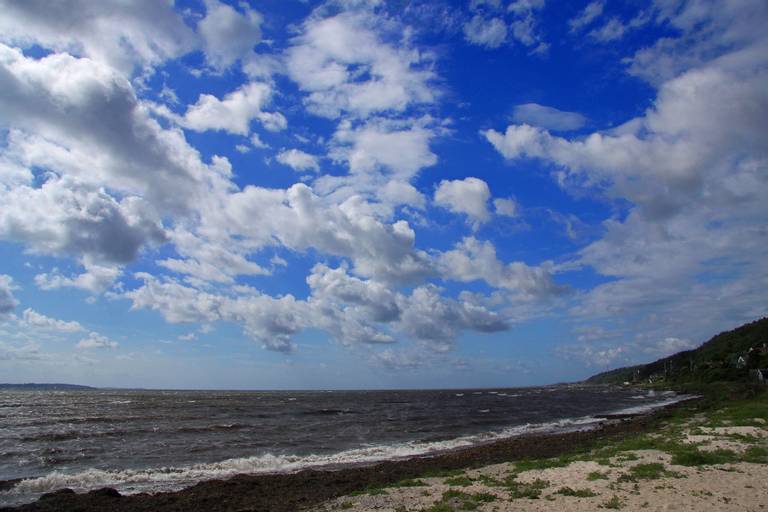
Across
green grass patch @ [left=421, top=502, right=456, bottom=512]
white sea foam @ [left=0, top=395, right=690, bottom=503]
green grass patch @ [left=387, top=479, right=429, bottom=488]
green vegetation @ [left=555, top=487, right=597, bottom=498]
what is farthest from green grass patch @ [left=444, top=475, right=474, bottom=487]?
white sea foam @ [left=0, top=395, right=690, bottom=503]

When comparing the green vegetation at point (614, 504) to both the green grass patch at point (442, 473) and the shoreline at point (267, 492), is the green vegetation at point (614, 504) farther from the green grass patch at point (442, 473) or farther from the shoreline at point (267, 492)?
the shoreline at point (267, 492)

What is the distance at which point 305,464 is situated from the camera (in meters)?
30.8

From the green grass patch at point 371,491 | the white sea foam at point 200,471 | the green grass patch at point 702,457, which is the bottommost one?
the white sea foam at point 200,471

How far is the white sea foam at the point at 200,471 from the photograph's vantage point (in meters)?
24.4

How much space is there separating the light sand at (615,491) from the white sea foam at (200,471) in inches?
460

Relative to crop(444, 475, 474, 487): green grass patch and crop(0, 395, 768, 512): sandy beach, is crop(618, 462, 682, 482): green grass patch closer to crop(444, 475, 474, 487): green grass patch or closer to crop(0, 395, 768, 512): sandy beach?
crop(0, 395, 768, 512): sandy beach

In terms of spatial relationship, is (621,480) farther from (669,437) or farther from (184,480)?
(184,480)

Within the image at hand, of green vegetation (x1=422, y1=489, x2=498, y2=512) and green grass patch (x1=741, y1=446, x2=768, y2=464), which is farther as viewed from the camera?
green grass patch (x1=741, y1=446, x2=768, y2=464)

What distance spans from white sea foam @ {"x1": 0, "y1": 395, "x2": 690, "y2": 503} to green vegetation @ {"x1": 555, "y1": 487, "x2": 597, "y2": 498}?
16.3 m

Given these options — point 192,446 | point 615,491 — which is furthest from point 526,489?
point 192,446

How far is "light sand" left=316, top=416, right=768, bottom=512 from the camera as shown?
14531mm

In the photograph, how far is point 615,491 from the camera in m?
15.9

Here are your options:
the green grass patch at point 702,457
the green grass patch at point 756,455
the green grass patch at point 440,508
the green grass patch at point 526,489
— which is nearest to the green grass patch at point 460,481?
the green grass patch at point 526,489

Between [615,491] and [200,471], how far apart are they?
22256 millimetres
